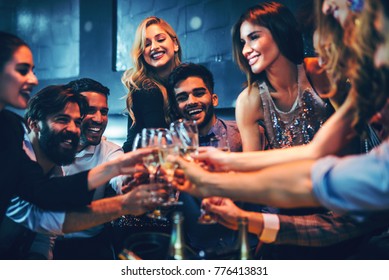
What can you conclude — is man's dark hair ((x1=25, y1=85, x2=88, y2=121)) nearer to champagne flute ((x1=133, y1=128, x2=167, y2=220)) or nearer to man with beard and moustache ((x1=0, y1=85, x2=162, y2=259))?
man with beard and moustache ((x1=0, y1=85, x2=162, y2=259))

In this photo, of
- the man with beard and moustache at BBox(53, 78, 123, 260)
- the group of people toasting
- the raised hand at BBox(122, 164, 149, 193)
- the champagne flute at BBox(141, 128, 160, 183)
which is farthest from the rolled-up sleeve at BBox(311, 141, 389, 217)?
the man with beard and moustache at BBox(53, 78, 123, 260)

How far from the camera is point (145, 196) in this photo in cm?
212

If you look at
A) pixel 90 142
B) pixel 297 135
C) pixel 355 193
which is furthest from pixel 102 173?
pixel 355 193

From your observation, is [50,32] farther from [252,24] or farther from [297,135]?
[297,135]

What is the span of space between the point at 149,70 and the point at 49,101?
0.62 meters

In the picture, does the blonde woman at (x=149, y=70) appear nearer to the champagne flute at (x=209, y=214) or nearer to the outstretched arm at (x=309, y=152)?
the champagne flute at (x=209, y=214)

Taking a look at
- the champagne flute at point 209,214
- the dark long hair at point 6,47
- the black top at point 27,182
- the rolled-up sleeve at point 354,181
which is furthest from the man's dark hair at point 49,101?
the rolled-up sleeve at point 354,181

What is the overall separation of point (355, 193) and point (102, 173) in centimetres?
113

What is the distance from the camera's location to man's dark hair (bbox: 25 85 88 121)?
257 centimetres

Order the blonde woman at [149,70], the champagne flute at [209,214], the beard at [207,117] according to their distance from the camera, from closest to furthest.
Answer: the champagne flute at [209,214], the beard at [207,117], the blonde woman at [149,70]

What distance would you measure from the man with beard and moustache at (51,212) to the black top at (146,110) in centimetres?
30

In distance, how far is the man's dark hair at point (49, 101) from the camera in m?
2.57

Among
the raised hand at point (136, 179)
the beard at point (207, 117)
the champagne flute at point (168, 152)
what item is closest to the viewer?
the champagne flute at point (168, 152)

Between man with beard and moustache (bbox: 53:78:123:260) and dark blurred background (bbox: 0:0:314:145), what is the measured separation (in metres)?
0.17
